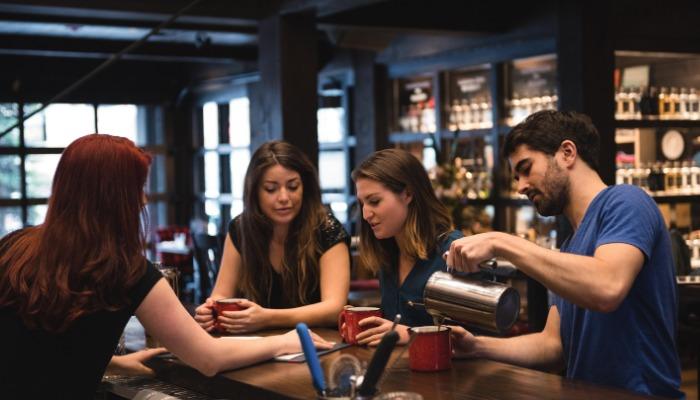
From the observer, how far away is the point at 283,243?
3.53 m

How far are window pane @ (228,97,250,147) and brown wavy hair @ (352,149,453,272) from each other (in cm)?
767

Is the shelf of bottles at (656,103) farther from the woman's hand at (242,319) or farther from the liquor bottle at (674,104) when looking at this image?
the woman's hand at (242,319)

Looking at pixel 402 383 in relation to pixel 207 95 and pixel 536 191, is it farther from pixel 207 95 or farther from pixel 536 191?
pixel 207 95

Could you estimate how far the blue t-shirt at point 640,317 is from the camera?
2.25 meters

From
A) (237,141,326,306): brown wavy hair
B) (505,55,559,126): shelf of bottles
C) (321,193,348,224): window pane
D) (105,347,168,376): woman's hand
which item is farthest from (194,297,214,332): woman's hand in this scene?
(321,193,348,224): window pane

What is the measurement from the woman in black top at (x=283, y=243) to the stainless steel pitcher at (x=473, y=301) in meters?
1.00

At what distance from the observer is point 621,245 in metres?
2.21

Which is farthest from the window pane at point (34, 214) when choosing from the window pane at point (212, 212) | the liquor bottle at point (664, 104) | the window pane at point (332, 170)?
the liquor bottle at point (664, 104)

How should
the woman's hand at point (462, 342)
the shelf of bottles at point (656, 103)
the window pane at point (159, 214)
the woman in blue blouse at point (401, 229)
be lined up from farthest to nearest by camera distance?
the window pane at point (159, 214)
the shelf of bottles at point (656, 103)
the woman in blue blouse at point (401, 229)
the woman's hand at point (462, 342)

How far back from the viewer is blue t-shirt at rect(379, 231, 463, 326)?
3.00 meters

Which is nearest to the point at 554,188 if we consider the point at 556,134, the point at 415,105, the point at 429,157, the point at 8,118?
the point at 556,134

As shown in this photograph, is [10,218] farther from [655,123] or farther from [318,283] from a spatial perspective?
[318,283]

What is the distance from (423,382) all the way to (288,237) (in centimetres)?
144

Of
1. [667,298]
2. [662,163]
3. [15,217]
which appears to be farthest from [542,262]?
[15,217]
